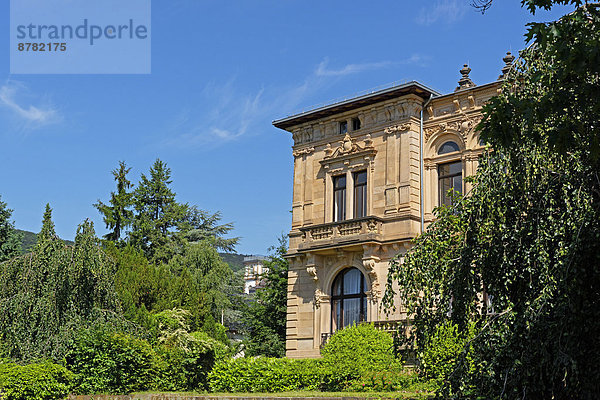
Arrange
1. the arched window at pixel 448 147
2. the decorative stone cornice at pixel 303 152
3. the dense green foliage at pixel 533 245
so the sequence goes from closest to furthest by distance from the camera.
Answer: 1. the dense green foliage at pixel 533 245
2. the arched window at pixel 448 147
3. the decorative stone cornice at pixel 303 152

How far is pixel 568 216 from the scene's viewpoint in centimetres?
972

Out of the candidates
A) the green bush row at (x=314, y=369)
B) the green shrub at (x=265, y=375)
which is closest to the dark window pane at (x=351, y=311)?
the green bush row at (x=314, y=369)

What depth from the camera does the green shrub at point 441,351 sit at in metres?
11.3

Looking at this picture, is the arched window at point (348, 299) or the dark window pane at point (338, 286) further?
the dark window pane at point (338, 286)

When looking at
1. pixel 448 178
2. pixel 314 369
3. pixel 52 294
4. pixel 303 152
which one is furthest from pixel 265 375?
pixel 303 152

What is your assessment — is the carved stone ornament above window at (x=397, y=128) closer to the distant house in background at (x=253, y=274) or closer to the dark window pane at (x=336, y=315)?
the dark window pane at (x=336, y=315)

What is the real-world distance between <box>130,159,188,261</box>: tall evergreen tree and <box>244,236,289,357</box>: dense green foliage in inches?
384

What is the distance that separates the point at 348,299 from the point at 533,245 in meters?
17.4

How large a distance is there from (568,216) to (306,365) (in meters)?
12.3

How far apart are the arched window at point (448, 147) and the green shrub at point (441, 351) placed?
34.8ft

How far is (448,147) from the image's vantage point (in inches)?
1013

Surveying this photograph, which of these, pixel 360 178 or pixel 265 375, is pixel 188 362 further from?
pixel 360 178

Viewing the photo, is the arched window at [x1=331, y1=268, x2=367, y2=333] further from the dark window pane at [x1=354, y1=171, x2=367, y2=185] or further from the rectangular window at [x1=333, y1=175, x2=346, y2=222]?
the dark window pane at [x1=354, y1=171, x2=367, y2=185]

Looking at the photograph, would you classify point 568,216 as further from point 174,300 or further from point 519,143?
point 174,300
